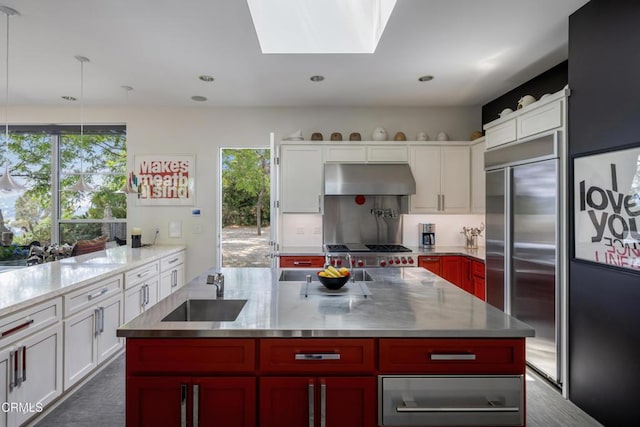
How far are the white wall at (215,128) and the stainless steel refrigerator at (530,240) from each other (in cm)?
158

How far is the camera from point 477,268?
3.87 meters

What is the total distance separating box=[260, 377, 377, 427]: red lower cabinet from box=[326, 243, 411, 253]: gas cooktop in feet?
9.13

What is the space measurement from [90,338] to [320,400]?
2219 millimetres

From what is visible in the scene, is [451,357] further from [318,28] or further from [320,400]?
[318,28]

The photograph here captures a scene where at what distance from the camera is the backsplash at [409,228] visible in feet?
15.6

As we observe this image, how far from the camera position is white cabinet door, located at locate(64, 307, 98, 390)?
244 centimetres

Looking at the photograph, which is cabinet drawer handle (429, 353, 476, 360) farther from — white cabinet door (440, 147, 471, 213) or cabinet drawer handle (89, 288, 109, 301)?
white cabinet door (440, 147, 471, 213)

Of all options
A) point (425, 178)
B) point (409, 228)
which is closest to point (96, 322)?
point (409, 228)

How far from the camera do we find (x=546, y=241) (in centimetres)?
265

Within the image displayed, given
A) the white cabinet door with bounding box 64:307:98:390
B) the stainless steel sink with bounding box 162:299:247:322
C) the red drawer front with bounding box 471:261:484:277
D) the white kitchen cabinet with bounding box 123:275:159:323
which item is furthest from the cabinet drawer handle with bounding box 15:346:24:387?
the red drawer front with bounding box 471:261:484:277

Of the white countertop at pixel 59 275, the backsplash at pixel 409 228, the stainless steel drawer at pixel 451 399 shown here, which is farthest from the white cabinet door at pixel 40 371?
the backsplash at pixel 409 228

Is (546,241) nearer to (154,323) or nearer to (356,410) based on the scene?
(356,410)

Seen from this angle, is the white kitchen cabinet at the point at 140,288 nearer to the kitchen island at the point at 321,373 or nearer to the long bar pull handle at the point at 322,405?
the kitchen island at the point at 321,373

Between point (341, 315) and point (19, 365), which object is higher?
point (341, 315)
